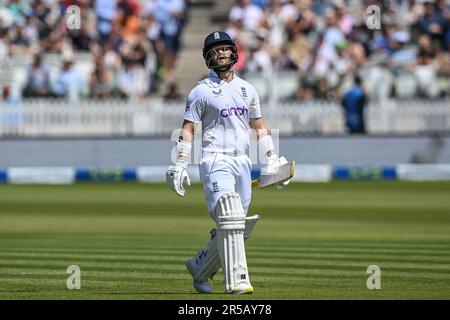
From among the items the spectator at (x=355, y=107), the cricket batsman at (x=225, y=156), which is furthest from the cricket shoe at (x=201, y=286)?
the spectator at (x=355, y=107)

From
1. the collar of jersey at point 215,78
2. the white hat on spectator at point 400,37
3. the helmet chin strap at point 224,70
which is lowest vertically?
the collar of jersey at point 215,78

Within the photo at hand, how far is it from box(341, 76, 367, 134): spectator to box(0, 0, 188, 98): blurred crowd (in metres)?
4.27

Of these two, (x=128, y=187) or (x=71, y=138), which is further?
(x=71, y=138)

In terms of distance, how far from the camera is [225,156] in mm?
10969

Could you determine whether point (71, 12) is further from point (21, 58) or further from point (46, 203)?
point (46, 203)

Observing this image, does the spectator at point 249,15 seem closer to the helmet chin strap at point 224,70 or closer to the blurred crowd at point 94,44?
the blurred crowd at point 94,44

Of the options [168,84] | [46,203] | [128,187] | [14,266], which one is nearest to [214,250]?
[14,266]

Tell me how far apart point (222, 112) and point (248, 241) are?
674 cm

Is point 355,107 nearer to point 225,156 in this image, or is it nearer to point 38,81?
point 38,81

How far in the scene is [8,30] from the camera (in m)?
32.8

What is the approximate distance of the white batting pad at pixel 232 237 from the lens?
35.3 feet

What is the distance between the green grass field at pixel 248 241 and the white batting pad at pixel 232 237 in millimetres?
193

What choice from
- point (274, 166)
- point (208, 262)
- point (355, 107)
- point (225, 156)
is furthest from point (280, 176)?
point (355, 107)

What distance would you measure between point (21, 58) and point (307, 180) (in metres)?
7.65
